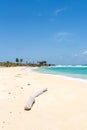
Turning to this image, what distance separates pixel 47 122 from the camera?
22.6 ft

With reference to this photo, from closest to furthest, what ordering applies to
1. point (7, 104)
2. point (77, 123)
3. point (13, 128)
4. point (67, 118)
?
point (13, 128)
point (77, 123)
point (67, 118)
point (7, 104)

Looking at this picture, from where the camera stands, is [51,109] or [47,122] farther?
[51,109]

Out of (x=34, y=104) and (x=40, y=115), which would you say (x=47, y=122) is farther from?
(x=34, y=104)

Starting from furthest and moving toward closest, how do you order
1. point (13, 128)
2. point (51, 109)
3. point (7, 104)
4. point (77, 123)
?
point (7, 104), point (51, 109), point (77, 123), point (13, 128)

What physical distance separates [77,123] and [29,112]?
6.21 ft

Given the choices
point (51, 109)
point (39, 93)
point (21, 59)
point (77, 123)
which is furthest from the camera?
point (21, 59)

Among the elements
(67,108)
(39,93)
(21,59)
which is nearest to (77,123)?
(67,108)

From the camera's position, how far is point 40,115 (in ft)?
24.9

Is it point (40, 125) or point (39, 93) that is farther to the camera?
point (39, 93)

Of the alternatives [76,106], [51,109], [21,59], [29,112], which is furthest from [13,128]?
[21,59]

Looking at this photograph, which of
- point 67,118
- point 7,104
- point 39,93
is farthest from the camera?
point 39,93

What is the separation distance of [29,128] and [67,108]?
2.57m

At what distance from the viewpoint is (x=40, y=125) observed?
6.61m

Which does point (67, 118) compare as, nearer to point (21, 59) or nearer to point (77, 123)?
point (77, 123)
